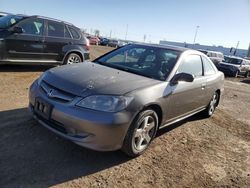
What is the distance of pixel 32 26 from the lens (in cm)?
841

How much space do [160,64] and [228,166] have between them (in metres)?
2.01

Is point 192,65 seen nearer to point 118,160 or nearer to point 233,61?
point 118,160

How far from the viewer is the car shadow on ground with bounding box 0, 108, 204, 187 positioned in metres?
3.13

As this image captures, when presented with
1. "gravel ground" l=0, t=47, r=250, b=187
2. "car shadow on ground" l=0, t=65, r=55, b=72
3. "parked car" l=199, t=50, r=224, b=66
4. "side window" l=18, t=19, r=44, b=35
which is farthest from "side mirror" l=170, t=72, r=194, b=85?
"parked car" l=199, t=50, r=224, b=66

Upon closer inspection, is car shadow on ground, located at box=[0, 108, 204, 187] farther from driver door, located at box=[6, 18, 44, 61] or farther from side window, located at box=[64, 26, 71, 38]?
side window, located at box=[64, 26, 71, 38]

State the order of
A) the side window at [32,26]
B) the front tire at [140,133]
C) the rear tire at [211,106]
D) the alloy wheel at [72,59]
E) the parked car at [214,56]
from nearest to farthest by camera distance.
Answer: the front tire at [140,133]
the rear tire at [211,106]
the side window at [32,26]
the alloy wheel at [72,59]
the parked car at [214,56]

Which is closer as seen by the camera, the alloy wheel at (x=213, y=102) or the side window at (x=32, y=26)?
the alloy wheel at (x=213, y=102)

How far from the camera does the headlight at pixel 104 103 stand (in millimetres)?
3367

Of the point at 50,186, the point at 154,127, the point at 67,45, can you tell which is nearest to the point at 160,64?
the point at 154,127

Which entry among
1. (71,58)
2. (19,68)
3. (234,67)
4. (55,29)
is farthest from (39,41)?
(234,67)

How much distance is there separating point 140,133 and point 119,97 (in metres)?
0.73

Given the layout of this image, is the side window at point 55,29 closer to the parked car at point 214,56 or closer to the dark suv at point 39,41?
the dark suv at point 39,41

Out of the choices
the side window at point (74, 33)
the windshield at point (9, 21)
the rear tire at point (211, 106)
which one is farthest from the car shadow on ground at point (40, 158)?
the side window at point (74, 33)

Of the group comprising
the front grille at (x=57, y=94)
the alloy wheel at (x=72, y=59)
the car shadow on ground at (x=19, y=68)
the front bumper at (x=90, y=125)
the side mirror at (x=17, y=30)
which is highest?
the side mirror at (x=17, y=30)
